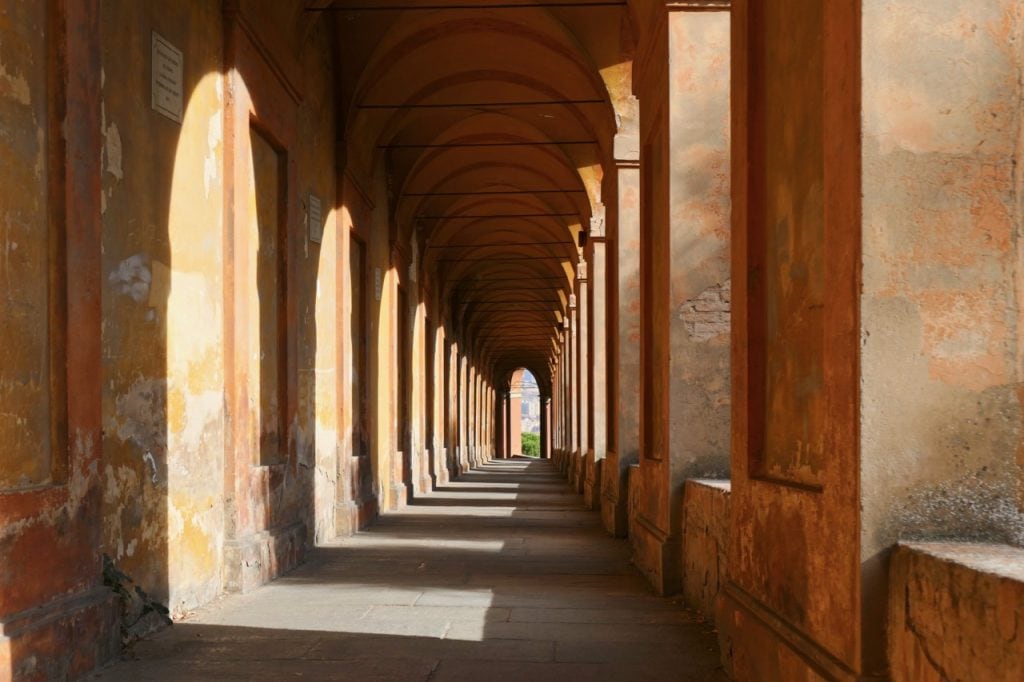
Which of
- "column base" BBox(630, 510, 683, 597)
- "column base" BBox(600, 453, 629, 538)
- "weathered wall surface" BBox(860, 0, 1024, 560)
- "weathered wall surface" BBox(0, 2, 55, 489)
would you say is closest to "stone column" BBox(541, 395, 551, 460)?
"column base" BBox(600, 453, 629, 538)

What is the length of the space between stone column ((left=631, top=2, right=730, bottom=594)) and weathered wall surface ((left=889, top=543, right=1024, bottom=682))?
14.6ft

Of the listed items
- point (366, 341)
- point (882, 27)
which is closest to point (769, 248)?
point (882, 27)

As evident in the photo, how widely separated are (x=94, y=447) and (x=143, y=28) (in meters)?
2.71

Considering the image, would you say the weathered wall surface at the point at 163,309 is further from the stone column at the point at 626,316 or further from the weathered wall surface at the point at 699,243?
the stone column at the point at 626,316

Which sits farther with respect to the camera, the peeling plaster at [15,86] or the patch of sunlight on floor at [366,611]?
the patch of sunlight on floor at [366,611]

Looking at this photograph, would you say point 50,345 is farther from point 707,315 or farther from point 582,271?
point 582,271

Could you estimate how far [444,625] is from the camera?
6.85 m

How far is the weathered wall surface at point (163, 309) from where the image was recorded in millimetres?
6469

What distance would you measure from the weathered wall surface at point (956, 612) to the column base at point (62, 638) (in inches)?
138

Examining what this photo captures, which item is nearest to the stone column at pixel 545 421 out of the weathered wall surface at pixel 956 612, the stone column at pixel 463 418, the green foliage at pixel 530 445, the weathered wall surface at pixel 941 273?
the green foliage at pixel 530 445

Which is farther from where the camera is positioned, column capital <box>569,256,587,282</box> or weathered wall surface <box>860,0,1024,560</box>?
column capital <box>569,256,587,282</box>

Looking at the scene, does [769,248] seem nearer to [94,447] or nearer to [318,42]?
[94,447]

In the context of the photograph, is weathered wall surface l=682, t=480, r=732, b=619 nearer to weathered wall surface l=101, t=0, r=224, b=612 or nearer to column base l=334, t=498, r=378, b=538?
weathered wall surface l=101, t=0, r=224, b=612

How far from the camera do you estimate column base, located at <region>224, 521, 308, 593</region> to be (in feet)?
27.2
